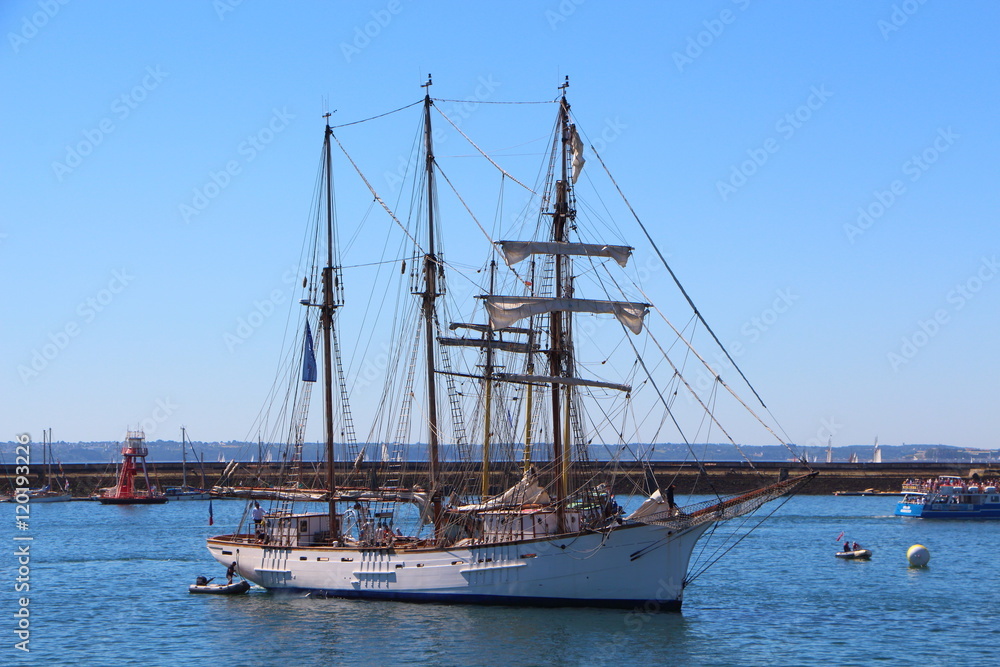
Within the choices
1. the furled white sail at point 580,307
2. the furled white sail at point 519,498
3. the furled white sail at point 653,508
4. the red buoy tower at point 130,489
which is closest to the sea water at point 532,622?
the furled white sail at point 653,508

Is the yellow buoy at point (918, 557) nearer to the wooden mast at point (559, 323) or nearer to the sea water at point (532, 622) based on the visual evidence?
the sea water at point (532, 622)

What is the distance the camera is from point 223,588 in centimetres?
5584

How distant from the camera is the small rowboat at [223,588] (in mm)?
55562

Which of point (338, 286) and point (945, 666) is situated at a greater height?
point (338, 286)

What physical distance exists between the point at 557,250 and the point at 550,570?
45.4ft

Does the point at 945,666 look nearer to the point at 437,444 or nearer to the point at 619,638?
the point at 619,638

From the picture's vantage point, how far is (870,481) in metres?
158

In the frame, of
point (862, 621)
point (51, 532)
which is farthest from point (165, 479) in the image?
point (862, 621)

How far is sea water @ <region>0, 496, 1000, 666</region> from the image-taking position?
41531 millimetres

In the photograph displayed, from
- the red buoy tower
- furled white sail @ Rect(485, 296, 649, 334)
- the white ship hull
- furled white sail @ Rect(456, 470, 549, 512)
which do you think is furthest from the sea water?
the red buoy tower

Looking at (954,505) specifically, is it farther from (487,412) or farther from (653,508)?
(653,508)

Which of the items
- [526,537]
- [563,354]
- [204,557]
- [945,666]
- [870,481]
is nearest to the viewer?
[945,666]

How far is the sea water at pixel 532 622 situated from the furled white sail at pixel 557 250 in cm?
1465

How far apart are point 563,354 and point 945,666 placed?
19.8 m
